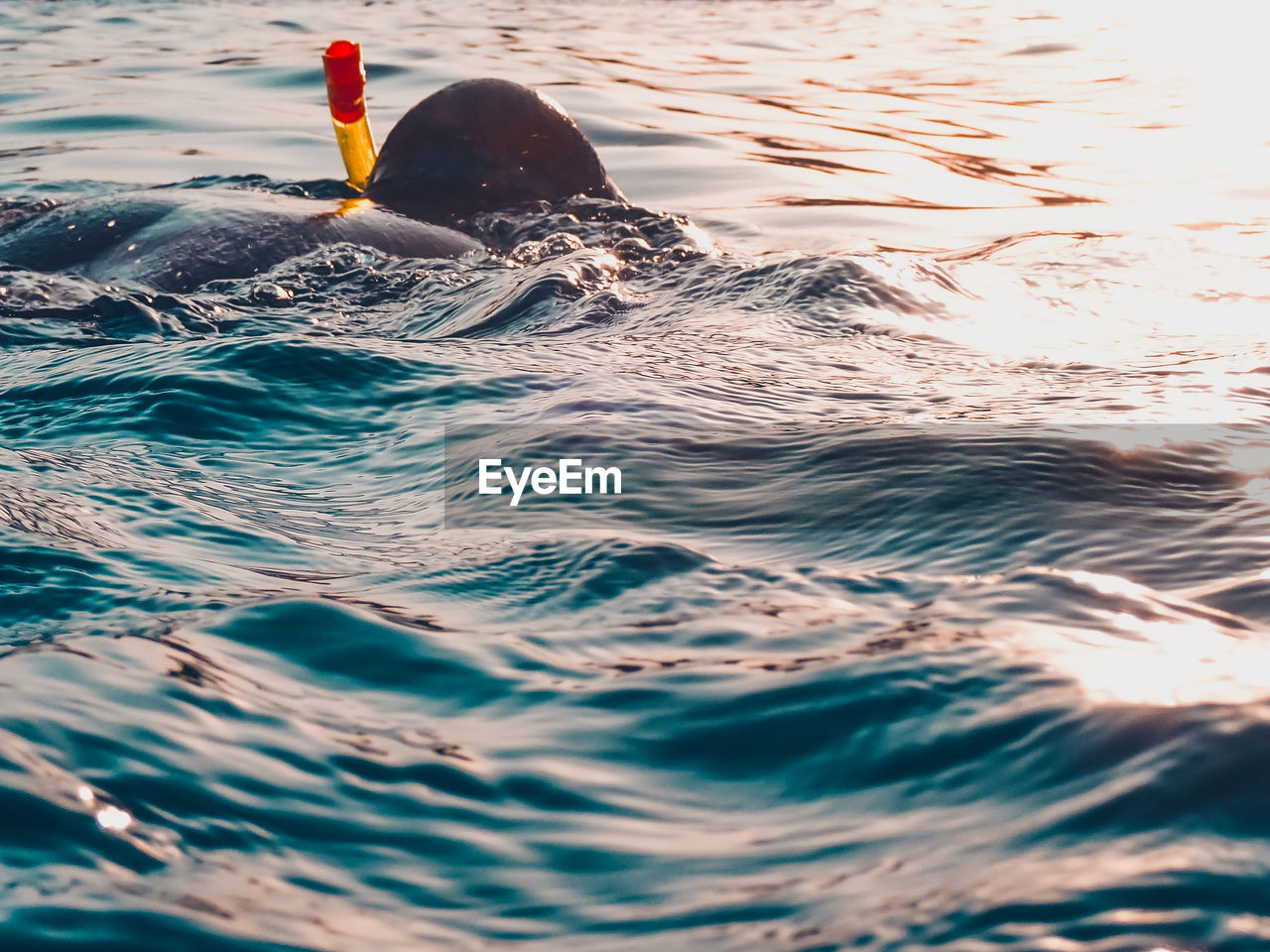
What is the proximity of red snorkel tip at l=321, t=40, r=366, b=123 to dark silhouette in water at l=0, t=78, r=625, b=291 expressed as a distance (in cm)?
27

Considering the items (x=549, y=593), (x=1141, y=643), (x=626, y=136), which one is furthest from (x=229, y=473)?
(x=626, y=136)

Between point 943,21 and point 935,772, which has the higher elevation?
point 943,21

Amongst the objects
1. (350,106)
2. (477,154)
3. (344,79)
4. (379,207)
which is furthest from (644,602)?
(350,106)

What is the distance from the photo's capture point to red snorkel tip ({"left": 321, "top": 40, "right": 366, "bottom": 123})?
Result: 18.3 feet

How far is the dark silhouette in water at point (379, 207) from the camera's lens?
4.80 meters

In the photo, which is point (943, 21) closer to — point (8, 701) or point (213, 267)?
point (213, 267)

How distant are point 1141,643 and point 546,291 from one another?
9.54 feet

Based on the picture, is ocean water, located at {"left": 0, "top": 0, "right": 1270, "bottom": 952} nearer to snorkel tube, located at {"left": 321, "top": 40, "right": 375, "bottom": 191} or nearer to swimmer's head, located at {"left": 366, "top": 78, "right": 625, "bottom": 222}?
swimmer's head, located at {"left": 366, "top": 78, "right": 625, "bottom": 222}

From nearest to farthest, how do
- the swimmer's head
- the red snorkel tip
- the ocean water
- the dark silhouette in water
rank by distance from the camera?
1. the ocean water
2. the dark silhouette in water
3. the red snorkel tip
4. the swimmer's head

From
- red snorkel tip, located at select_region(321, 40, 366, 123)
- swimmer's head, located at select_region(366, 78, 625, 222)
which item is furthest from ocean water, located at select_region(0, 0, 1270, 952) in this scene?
red snorkel tip, located at select_region(321, 40, 366, 123)

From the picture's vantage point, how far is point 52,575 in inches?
84.7

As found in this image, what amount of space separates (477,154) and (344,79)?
2.14ft

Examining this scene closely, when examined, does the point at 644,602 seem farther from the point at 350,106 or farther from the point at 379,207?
the point at 350,106

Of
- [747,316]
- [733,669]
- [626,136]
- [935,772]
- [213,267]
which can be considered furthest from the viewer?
[626,136]
